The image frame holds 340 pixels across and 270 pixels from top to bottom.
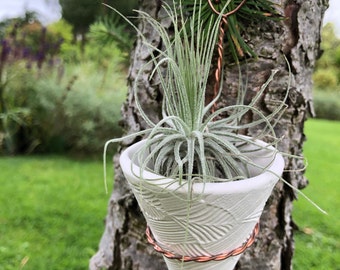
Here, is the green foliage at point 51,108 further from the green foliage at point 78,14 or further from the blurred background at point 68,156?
the green foliage at point 78,14

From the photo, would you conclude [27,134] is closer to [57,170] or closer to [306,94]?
[57,170]

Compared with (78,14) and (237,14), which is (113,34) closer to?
(237,14)

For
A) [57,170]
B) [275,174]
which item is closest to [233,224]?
[275,174]

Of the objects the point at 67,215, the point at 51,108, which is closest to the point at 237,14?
the point at 67,215

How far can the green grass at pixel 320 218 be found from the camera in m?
2.00

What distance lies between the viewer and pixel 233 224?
30.3 inches

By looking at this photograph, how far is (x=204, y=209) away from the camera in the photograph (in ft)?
2.42

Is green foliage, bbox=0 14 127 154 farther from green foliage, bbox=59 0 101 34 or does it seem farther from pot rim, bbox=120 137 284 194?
green foliage, bbox=59 0 101 34

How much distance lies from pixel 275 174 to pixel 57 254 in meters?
1.46

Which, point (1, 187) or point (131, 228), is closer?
point (131, 228)

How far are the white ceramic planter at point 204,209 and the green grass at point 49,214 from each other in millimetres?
1180

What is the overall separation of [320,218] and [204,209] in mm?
1995

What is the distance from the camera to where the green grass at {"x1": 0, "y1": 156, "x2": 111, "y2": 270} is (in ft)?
6.31

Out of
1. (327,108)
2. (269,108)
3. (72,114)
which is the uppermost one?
(269,108)
